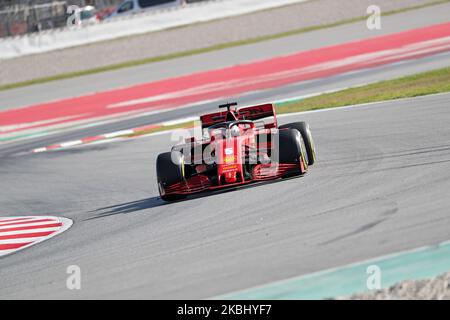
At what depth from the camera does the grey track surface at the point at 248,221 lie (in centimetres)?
708

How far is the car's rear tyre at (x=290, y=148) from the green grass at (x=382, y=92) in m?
6.64

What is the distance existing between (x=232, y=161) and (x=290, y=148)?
2.52ft

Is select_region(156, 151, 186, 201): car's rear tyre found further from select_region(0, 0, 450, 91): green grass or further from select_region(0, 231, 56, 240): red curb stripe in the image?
select_region(0, 0, 450, 91): green grass

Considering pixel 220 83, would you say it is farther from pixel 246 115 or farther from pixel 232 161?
pixel 232 161

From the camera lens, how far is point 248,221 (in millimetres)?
9000

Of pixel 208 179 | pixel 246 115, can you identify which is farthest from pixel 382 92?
pixel 208 179

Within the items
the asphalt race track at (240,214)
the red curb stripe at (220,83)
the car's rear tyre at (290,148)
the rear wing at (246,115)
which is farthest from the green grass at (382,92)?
the car's rear tyre at (290,148)

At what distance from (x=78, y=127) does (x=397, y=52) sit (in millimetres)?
9254

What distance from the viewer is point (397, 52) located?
2477 cm

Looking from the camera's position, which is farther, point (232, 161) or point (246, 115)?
point (246, 115)

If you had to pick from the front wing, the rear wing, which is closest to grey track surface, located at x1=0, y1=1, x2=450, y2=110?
the rear wing

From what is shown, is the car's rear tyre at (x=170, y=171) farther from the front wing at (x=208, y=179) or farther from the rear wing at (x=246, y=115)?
the rear wing at (x=246, y=115)
